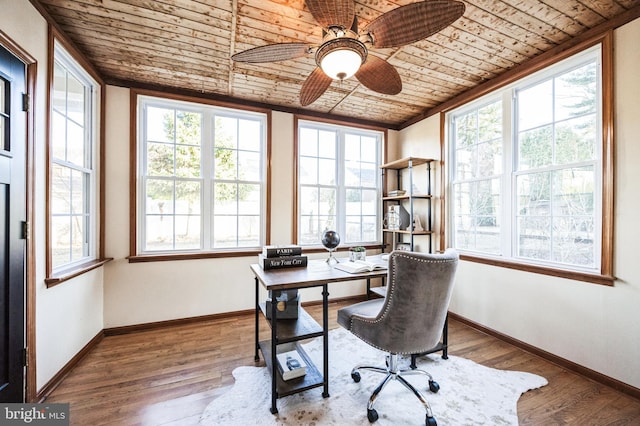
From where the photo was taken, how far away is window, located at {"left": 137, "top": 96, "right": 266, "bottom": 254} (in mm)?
3018

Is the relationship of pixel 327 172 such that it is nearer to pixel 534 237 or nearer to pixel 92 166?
pixel 534 237

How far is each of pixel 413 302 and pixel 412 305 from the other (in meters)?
0.02

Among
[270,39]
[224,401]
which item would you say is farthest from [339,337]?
[270,39]

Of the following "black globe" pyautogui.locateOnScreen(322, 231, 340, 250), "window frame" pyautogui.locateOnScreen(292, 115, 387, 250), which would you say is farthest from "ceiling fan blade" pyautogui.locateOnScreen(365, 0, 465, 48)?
"window frame" pyautogui.locateOnScreen(292, 115, 387, 250)

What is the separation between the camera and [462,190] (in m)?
3.24

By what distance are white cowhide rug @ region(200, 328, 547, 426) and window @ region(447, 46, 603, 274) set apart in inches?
45.3

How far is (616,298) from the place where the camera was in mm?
1945

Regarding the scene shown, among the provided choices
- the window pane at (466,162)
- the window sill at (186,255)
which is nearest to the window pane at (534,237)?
the window pane at (466,162)

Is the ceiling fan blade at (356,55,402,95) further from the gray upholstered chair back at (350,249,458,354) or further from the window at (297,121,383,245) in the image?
the window at (297,121,383,245)

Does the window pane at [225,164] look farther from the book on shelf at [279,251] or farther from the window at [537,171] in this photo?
the window at [537,171]

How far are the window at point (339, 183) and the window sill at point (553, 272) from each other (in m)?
1.58

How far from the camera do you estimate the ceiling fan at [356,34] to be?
138 cm

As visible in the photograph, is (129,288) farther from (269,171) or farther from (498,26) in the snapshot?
(498,26)

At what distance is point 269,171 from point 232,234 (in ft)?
3.05
